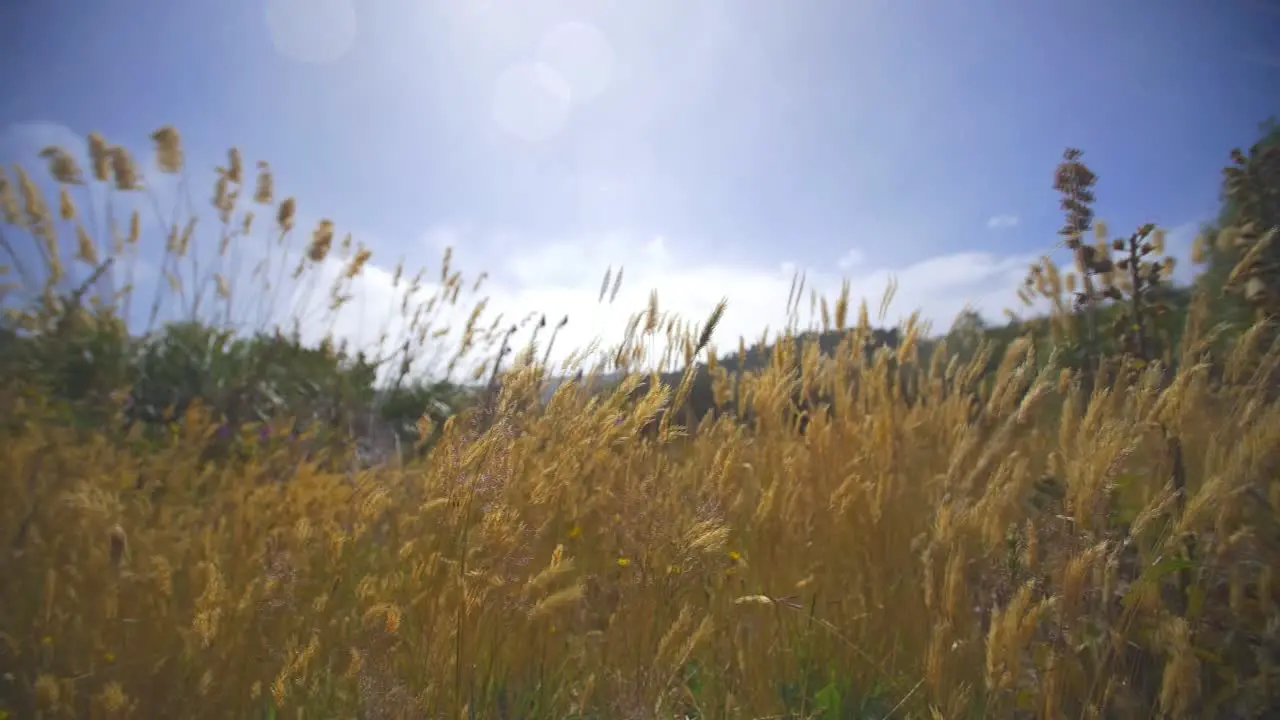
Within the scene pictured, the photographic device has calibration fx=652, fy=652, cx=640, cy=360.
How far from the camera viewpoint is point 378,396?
5.50 m

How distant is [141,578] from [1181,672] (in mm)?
2018

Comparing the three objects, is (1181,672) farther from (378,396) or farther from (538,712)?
(378,396)

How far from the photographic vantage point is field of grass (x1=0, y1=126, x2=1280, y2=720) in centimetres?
105

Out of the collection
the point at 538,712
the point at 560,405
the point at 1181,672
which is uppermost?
the point at 560,405

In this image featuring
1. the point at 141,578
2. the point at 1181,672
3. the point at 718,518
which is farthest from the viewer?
the point at 141,578

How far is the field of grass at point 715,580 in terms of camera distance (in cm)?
105

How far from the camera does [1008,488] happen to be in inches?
44.9

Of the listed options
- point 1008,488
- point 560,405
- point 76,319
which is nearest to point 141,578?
point 560,405

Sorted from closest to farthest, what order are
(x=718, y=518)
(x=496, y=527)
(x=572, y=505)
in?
1. (x=496, y=527)
2. (x=718, y=518)
3. (x=572, y=505)

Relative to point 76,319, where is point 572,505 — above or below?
below

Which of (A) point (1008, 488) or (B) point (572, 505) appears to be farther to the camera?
(B) point (572, 505)

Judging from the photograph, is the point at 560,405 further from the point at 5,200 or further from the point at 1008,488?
the point at 5,200

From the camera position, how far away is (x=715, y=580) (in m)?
1.60

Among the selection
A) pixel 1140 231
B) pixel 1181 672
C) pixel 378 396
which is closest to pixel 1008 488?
pixel 1181 672
